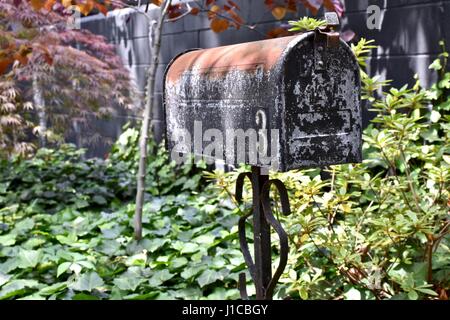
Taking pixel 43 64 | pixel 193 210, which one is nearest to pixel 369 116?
pixel 193 210

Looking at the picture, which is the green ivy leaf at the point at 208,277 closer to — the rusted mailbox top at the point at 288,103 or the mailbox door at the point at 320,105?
the rusted mailbox top at the point at 288,103

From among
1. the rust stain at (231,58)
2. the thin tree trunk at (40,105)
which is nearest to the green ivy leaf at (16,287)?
the rust stain at (231,58)

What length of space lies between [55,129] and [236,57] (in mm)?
5285

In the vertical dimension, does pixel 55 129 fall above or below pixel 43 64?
below

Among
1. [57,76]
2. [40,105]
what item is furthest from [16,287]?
[40,105]

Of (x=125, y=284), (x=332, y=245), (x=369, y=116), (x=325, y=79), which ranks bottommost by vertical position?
(x=125, y=284)

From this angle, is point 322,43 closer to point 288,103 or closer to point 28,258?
point 288,103

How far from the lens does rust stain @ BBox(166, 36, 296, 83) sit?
236 centimetres

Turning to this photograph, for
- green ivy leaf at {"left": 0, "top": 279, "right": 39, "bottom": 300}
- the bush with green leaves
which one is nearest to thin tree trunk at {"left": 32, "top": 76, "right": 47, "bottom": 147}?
the bush with green leaves

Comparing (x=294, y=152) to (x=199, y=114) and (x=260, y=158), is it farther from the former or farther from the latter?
(x=199, y=114)

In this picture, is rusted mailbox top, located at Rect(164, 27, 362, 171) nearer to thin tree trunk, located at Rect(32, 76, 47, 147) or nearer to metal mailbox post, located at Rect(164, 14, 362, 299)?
metal mailbox post, located at Rect(164, 14, 362, 299)

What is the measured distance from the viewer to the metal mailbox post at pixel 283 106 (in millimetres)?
2305

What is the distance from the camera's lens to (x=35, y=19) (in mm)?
6984

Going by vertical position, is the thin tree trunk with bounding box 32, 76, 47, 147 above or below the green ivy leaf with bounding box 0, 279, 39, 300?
above
